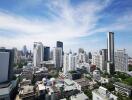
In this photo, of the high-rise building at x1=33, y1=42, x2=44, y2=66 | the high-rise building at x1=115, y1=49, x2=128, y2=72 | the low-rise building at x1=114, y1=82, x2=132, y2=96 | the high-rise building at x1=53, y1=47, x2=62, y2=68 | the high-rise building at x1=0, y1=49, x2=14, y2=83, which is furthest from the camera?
the high-rise building at x1=33, y1=42, x2=44, y2=66

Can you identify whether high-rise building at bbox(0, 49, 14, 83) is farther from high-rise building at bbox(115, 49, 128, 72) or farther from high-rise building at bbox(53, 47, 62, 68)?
high-rise building at bbox(115, 49, 128, 72)

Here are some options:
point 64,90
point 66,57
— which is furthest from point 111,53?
point 64,90

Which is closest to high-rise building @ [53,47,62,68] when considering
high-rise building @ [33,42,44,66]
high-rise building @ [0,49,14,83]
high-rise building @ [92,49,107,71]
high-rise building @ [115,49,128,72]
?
high-rise building @ [33,42,44,66]

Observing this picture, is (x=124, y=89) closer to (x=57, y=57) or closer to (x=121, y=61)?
(x=121, y=61)

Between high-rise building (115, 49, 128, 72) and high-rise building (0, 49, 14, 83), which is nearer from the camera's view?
high-rise building (0, 49, 14, 83)

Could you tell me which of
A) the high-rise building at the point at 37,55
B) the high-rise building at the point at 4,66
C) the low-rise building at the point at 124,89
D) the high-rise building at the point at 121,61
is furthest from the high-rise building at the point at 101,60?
the high-rise building at the point at 4,66

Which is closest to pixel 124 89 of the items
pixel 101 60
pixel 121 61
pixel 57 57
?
pixel 121 61

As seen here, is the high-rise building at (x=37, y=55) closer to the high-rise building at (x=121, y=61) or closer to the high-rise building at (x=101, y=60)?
the high-rise building at (x=101, y=60)

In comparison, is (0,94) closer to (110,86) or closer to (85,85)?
(85,85)
